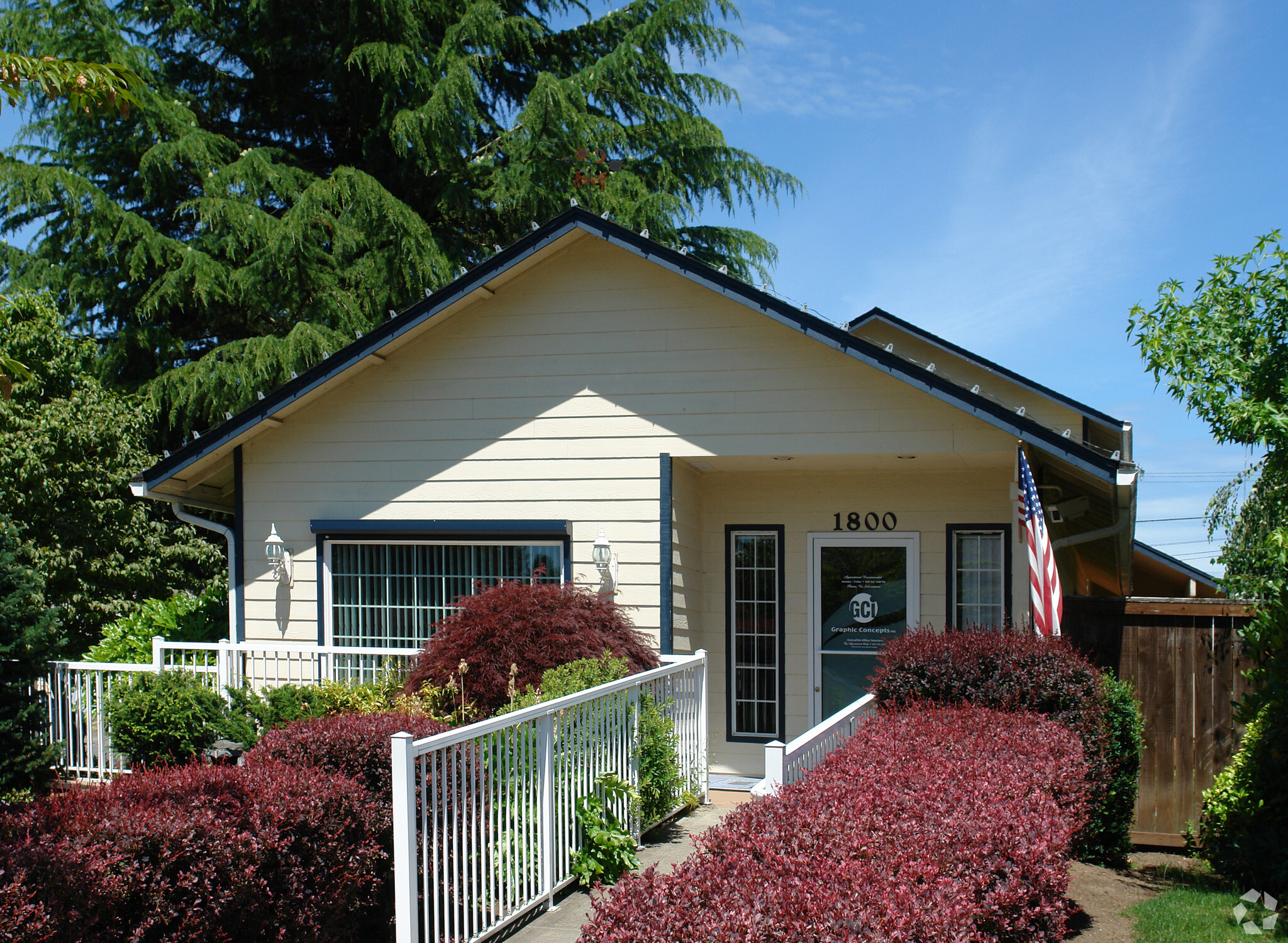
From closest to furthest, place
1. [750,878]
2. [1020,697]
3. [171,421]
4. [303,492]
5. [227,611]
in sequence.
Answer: [750,878] → [1020,697] → [303,492] → [227,611] → [171,421]

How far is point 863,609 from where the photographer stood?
9867 mm

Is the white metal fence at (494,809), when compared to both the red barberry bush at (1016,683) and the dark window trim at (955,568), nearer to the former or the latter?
the red barberry bush at (1016,683)

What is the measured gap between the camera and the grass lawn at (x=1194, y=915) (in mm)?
5293

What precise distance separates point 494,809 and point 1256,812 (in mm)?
4873


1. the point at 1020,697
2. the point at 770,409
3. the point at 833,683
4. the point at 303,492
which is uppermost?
the point at 770,409

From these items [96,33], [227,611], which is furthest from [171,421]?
[96,33]

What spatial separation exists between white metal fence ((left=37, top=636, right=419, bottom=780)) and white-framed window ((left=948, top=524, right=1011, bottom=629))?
200 inches

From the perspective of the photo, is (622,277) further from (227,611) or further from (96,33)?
(96,33)

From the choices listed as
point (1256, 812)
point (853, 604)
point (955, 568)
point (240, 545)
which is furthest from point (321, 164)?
point (1256, 812)

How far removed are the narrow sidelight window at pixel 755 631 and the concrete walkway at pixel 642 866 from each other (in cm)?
127

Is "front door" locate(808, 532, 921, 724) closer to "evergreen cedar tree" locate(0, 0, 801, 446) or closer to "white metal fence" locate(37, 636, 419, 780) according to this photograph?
"white metal fence" locate(37, 636, 419, 780)

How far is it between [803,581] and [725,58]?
45.7 feet

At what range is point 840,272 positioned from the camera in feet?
56.2

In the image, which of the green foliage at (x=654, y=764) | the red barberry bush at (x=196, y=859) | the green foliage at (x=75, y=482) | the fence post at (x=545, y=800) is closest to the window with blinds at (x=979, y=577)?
the green foliage at (x=654, y=764)
